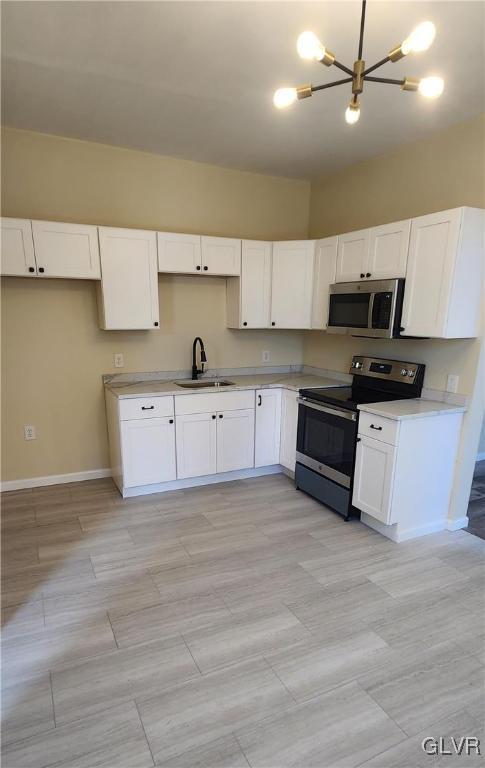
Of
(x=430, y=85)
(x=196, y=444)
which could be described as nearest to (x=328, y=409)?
(x=196, y=444)

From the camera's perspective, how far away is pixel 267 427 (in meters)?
3.77

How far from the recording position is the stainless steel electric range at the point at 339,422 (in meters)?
3.00

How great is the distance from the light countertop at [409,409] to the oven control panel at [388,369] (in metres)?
0.22

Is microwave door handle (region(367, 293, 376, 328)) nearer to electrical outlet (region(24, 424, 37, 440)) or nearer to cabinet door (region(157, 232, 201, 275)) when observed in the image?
cabinet door (region(157, 232, 201, 275))

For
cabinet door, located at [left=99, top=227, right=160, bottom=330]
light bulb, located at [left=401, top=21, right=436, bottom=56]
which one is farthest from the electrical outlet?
light bulb, located at [left=401, top=21, right=436, bottom=56]

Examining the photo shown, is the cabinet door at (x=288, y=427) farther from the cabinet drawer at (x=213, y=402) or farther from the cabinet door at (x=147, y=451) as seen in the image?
the cabinet door at (x=147, y=451)

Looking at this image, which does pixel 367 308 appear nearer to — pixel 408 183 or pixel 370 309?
pixel 370 309

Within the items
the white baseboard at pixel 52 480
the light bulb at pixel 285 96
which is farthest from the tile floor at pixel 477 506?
the white baseboard at pixel 52 480

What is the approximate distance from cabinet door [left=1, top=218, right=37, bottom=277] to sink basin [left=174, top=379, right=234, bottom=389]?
1500 mm

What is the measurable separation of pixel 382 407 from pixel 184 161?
2.79 meters

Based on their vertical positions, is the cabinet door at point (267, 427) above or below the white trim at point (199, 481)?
above

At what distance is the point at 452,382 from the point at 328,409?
0.90m

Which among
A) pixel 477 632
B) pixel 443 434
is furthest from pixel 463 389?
pixel 477 632

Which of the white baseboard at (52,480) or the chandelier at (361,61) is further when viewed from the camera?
the white baseboard at (52,480)
